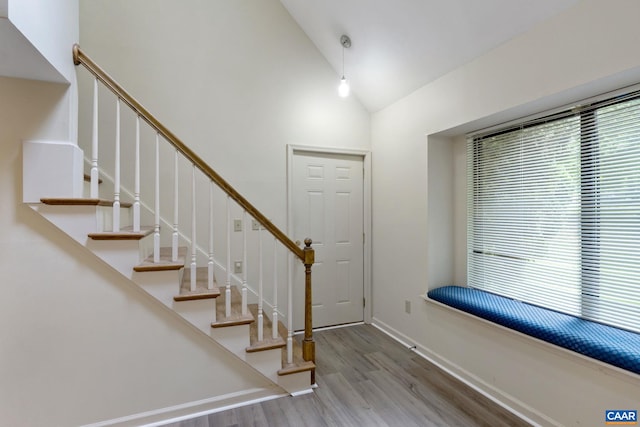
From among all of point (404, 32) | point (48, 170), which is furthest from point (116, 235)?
point (404, 32)

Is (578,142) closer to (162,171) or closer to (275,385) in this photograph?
(275,385)

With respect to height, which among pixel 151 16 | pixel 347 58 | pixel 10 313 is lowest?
pixel 10 313

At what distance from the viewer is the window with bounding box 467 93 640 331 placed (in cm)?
170

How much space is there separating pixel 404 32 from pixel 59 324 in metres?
3.15

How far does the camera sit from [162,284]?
1.85 meters

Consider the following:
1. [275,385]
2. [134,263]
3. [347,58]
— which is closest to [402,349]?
[275,385]

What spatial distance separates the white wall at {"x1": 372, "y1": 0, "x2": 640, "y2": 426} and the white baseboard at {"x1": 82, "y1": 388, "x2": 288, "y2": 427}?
4.85ft

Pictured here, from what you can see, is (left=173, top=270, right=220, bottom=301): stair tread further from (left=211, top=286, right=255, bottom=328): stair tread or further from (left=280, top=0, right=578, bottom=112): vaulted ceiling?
(left=280, top=0, right=578, bottom=112): vaulted ceiling

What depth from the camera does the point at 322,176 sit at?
10.9 ft

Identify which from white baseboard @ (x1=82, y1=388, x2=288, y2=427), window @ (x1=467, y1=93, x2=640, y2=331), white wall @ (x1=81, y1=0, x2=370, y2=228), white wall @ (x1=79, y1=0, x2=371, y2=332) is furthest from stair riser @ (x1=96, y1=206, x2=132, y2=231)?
window @ (x1=467, y1=93, x2=640, y2=331)

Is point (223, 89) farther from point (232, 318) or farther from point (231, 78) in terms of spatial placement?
point (232, 318)

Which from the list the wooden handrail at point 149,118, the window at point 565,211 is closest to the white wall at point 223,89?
the wooden handrail at point 149,118

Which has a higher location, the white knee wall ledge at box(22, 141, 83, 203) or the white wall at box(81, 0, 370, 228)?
the white wall at box(81, 0, 370, 228)

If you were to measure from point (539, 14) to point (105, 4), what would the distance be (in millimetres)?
3394
